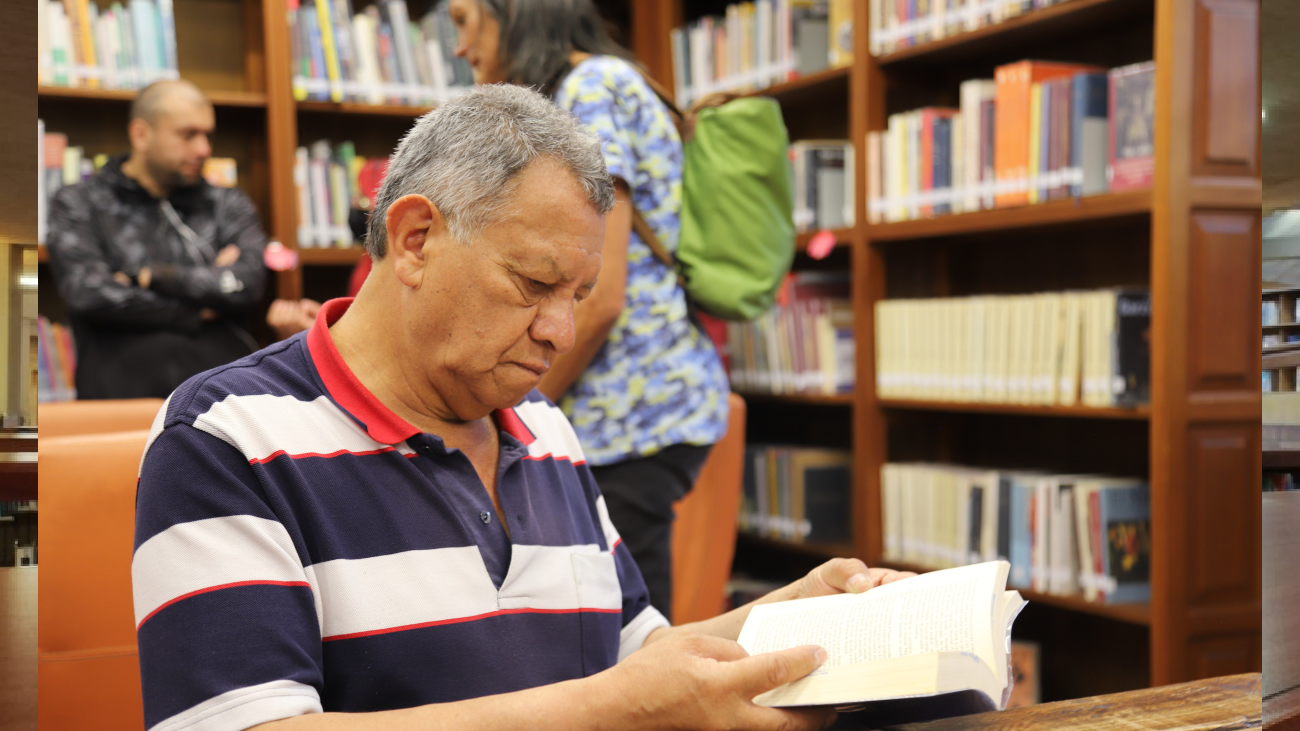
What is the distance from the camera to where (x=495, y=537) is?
3.34ft

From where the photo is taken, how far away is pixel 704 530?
2.45 meters

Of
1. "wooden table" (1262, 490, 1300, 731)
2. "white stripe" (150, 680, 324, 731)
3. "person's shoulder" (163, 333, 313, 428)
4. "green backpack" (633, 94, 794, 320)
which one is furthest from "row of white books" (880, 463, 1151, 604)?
"white stripe" (150, 680, 324, 731)

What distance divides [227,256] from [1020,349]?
7.81 feet

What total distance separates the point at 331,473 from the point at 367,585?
10cm

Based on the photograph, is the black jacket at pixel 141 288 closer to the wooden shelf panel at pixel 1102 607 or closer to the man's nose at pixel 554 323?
the wooden shelf panel at pixel 1102 607

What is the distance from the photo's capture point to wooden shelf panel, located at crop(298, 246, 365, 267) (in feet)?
12.3

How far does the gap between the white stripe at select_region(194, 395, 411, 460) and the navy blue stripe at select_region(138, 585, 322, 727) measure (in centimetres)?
13

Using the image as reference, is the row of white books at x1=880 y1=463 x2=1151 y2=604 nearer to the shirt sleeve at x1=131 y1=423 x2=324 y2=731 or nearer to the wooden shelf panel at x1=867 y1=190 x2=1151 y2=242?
the wooden shelf panel at x1=867 y1=190 x2=1151 y2=242

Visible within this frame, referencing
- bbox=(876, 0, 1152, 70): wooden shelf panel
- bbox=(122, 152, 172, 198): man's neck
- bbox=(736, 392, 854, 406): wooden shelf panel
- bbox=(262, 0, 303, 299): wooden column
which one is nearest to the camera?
bbox=(876, 0, 1152, 70): wooden shelf panel

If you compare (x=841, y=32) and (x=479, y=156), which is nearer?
(x=479, y=156)

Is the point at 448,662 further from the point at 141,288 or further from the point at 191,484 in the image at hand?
the point at 141,288

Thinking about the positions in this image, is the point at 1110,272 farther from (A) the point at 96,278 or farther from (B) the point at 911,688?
(A) the point at 96,278

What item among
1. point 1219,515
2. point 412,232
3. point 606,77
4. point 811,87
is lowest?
point 1219,515

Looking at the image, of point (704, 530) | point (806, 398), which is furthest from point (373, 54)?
point (704, 530)
